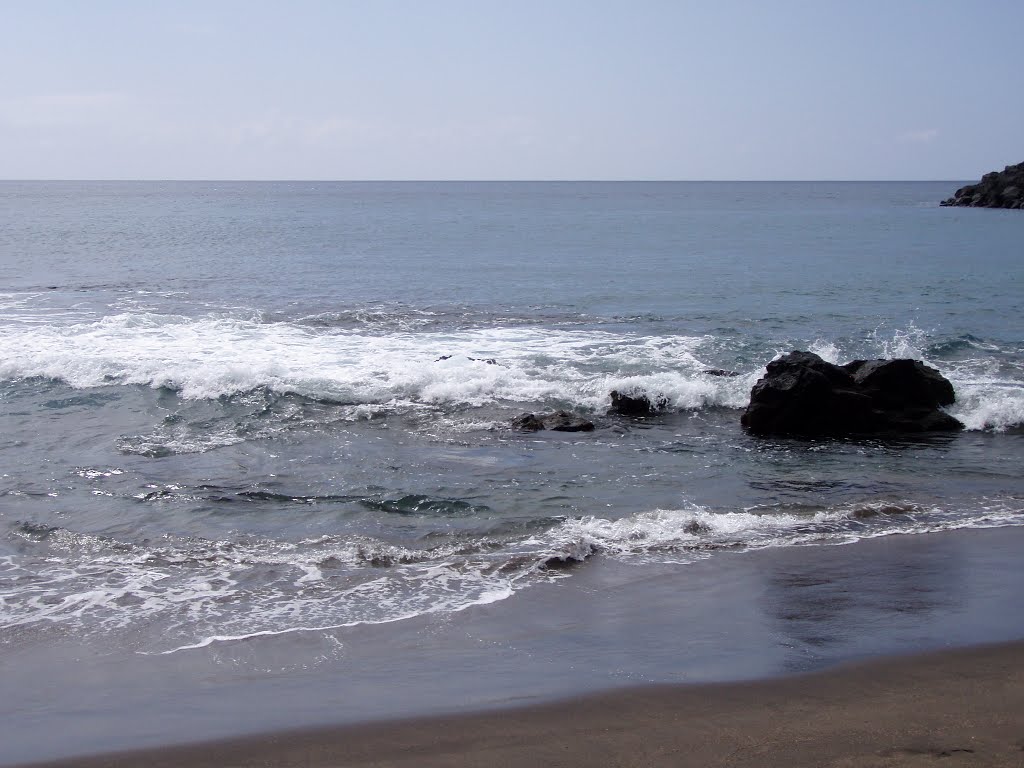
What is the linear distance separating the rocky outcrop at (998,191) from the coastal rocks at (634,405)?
85966 mm

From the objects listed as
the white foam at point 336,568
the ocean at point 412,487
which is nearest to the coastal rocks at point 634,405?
the ocean at point 412,487

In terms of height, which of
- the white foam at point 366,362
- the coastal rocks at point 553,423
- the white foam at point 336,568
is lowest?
the white foam at point 336,568

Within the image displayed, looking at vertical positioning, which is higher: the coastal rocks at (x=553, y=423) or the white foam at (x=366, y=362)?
the white foam at (x=366, y=362)

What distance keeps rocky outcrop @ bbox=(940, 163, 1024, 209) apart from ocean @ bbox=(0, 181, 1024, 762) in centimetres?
A: 6772

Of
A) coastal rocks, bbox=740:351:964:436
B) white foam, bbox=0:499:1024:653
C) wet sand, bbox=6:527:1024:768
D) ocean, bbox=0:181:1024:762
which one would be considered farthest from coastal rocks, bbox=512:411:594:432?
wet sand, bbox=6:527:1024:768

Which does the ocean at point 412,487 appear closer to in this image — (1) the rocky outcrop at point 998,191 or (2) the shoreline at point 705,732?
(2) the shoreline at point 705,732

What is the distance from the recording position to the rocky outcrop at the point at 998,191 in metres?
90.4

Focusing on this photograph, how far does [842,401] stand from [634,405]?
374 centimetres

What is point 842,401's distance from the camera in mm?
15867

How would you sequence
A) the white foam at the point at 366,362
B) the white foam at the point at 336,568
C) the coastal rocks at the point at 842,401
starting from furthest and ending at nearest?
the white foam at the point at 366,362, the coastal rocks at the point at 842,401, the white foam at the point at 336,568

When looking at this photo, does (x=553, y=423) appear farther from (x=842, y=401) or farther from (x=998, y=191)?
(x=998, y=191)

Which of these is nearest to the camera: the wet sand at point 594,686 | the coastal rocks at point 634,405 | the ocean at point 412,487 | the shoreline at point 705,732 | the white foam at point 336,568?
the shoreline at point 705,732

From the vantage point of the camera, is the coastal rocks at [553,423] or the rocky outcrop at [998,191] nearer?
the coastal rocks at [553,423]

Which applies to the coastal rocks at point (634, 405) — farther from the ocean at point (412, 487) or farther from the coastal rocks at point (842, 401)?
the coastal rocks at point (842, 401)
